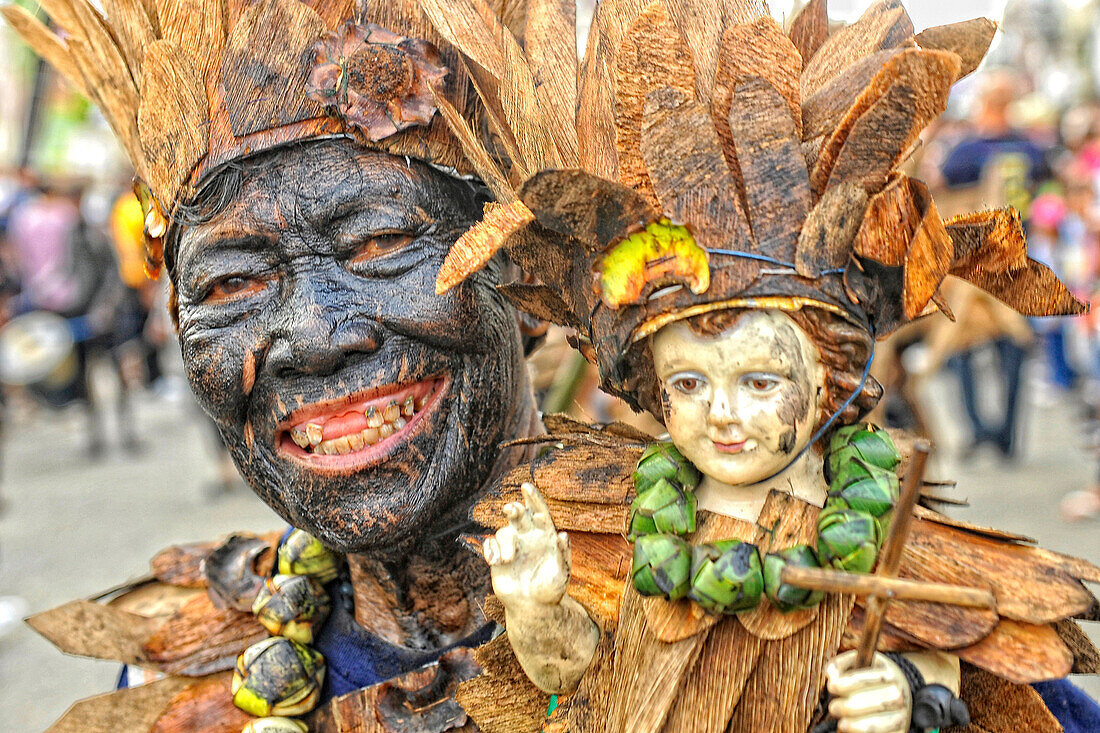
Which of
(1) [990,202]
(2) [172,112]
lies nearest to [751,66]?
(2) [172,112]

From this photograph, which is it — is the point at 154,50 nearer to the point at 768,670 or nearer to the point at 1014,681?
the point at 768,670

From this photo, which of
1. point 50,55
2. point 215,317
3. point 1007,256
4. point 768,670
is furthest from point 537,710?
point 50,55

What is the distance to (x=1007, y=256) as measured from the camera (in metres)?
1.47

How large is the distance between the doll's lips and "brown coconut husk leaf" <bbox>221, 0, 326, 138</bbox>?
1.56 feet

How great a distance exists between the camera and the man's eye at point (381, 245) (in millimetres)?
1791

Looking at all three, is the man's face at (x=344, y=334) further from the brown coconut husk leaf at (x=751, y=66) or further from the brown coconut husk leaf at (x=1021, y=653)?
the brown coconut husk leaf at (x=1021, y=653)

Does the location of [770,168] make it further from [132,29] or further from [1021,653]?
[132,29]

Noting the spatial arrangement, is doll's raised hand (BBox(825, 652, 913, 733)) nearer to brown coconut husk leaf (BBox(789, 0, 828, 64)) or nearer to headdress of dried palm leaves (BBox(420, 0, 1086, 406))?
headdress of dried palm leaves (BBox(420, 0, 1086, 406))

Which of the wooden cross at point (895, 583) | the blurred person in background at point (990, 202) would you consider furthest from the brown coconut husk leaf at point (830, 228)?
the blurred person in background at point (990, 202)

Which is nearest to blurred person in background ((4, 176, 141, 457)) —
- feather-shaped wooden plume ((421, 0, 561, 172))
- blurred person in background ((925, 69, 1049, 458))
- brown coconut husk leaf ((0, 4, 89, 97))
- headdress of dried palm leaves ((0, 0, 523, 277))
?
blurred person in background ((925, 69, 1049, 458))

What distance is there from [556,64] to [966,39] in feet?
1.98

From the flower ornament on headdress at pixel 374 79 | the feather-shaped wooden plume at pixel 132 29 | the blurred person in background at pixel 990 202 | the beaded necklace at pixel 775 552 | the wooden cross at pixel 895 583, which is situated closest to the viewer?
the wooden cross at pixel 895 583

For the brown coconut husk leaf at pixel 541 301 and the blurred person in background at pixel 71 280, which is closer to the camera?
the brown coconut husk leaf at pixel 541 301

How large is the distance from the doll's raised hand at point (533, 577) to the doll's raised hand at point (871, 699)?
364 millimetres
